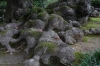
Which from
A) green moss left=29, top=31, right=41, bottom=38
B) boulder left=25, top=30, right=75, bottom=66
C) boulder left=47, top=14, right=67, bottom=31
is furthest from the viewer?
boulder left=47, top=14, right=67, bottom=31

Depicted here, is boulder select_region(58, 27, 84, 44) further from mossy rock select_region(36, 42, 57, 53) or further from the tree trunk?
the tree trunk

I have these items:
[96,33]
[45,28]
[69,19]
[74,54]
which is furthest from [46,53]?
[69,19]

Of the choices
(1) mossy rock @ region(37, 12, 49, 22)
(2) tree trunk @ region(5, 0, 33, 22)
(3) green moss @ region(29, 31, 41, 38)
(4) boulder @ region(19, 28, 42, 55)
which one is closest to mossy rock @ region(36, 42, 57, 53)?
(4) boulder @ region(19, 28, 42, 55)

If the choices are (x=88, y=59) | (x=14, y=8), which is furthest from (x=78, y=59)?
(x=14, y=8)

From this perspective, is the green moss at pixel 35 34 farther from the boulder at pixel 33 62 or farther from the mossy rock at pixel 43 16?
the boulder at pixel 33 62

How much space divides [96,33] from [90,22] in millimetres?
2251

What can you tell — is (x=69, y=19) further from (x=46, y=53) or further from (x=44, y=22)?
(x=46, y=53)

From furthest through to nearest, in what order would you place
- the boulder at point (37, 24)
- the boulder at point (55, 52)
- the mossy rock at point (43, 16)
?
the mossy rock at point (43, 16), the boulder at point (37, 24), the boulder at point (55, 52)

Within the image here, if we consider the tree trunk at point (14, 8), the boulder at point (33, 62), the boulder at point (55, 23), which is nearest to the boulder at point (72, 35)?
the boulder at point (55, 23)

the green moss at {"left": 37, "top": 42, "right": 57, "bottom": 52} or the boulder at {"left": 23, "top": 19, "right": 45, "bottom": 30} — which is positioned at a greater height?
the green moss at {"left": 37, "top": 42, "right": 57, "bottom": 52}

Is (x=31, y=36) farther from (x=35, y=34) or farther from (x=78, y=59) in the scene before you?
(x=78, y=59)

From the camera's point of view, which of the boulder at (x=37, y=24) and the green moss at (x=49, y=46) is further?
the boulder at (x=37, y=24)

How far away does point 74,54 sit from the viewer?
16.9 feet

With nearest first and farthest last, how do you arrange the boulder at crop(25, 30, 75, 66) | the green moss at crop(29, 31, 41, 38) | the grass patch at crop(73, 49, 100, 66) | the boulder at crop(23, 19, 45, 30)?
the grass patch at crop(73, 49, 100, 66) → the boulder at crop(25, 30, 75, 66) → the green moss at crop(29, 31, 41, 38) → the boulder at crop(23, 19, 45, 30)
